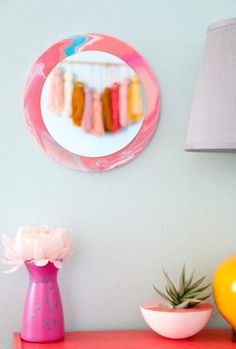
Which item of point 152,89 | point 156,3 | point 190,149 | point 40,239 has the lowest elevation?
point 40,239

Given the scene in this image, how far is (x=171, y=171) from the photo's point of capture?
192 centimetres

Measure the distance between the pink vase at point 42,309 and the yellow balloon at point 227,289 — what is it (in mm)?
403

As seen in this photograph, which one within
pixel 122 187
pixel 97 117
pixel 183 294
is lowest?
pixel 183 294

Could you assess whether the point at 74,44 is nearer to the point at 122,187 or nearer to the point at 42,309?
→ the point at 122,187

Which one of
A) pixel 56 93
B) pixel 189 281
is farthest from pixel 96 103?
pixel 189 281

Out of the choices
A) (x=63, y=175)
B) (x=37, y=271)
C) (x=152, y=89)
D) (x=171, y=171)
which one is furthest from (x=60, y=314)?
(x=152, y=89)

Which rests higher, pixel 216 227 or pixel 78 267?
pixel 216 227

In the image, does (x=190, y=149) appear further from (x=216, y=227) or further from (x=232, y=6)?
(x=232, y=6)

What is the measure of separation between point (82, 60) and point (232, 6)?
473 millimetres

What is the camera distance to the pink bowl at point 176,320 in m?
1.68

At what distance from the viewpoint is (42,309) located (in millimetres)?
1691

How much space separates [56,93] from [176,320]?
0.67m

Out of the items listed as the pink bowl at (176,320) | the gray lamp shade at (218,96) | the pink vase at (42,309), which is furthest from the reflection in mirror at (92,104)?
the pink bowl at (176,320)

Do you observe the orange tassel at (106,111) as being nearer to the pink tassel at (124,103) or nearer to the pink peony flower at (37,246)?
the pink tassel at (124,103)
